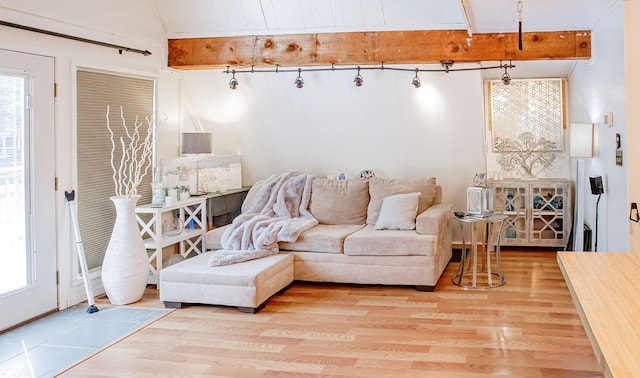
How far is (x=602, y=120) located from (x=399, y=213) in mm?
1876

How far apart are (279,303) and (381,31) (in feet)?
8.15

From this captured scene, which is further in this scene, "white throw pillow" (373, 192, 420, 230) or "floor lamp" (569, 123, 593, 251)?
"white throw pillow" (373, 192, 420, 230)

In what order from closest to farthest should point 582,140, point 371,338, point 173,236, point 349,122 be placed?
point 371,338 → point 582,140 → point 173,236 → point 349,122

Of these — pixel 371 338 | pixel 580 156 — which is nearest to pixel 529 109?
pixel 580 156

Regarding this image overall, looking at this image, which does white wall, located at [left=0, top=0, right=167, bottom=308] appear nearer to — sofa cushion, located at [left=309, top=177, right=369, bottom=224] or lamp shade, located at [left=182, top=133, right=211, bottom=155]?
lamp shade, located at [left=182, top=133, right=211, bottom=155]

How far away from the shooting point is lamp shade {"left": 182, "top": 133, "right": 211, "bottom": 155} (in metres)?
5.82

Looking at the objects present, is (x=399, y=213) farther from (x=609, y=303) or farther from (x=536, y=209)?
(x=609, y=303)

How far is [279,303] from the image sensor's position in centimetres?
482

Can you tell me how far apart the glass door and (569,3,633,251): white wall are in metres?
4.13

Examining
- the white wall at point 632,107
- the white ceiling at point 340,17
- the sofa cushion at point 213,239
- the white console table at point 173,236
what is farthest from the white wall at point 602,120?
the white console table at point 173,236

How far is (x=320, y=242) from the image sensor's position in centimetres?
535

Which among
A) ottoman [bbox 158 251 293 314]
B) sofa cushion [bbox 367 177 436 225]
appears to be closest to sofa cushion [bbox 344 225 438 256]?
sofa cushion [bbox 367 177 436 225]

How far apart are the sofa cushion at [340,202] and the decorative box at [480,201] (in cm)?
110

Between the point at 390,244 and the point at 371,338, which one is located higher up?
the point at 390,244
